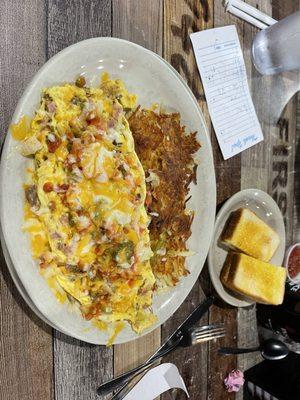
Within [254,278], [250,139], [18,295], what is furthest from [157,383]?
[250,139]

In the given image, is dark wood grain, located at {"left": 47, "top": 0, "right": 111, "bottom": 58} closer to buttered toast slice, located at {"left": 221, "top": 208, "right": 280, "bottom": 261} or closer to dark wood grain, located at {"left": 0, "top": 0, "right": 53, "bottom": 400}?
dark wood grain, located at {"left": 0, "top": 0, "right": 53, "bottom": 400}

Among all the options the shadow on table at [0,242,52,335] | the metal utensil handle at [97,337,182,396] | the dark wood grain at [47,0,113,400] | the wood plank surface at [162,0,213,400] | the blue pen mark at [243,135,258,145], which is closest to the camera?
the shadow on table at [0,242,52,335]

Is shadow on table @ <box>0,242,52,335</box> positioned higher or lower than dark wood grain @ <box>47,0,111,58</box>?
lower

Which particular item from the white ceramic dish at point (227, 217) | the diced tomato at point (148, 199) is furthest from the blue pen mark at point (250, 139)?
the diced tomato at point (148, 199)

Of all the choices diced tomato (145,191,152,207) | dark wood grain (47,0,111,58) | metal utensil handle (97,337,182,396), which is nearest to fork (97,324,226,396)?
metal utensil handle (97,337,182,396)

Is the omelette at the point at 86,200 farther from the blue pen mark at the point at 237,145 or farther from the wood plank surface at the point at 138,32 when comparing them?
the blue pen mark at the point at 237,145

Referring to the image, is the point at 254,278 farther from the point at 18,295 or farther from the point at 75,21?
the point at 75,21
